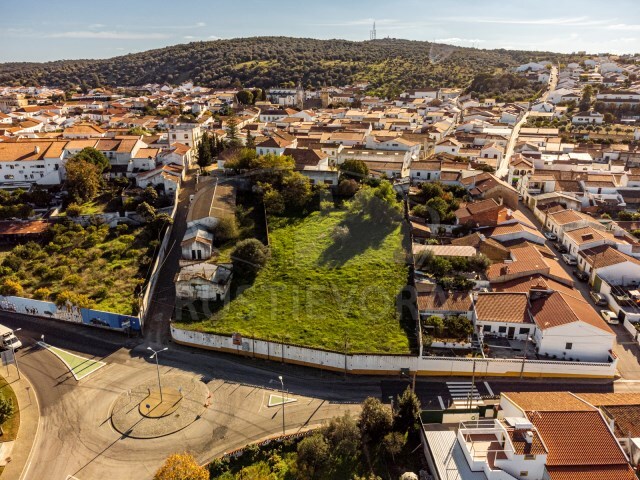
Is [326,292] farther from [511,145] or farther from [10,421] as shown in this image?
[511,145]

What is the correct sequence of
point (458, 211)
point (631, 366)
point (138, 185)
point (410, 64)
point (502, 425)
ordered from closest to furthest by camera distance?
point (502, 425) < point (631, 366) < point (458, 211) < point (138, 185) < point (410, 64)

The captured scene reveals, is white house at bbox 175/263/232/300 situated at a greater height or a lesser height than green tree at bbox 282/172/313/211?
lesser

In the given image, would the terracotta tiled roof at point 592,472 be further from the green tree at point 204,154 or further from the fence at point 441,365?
the green tree at point 204,154

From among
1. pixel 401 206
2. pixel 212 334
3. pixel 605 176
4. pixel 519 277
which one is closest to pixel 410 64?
pixel 605 176

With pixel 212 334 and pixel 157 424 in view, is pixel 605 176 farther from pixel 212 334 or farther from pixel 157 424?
pixel 157 424

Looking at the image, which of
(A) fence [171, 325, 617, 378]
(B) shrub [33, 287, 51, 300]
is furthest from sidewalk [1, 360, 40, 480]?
(A) fence [171, 325, 617, 378]

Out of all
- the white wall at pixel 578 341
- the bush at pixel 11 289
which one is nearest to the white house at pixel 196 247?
the bush at pixel 11 289

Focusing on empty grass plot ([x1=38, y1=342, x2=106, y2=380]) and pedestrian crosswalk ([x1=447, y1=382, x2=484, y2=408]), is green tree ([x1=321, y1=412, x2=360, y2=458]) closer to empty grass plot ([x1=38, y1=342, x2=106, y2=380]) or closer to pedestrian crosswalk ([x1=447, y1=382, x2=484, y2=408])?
pedestrian crosswalk ([x1=447, y1=382, x2=484, y2=408])
